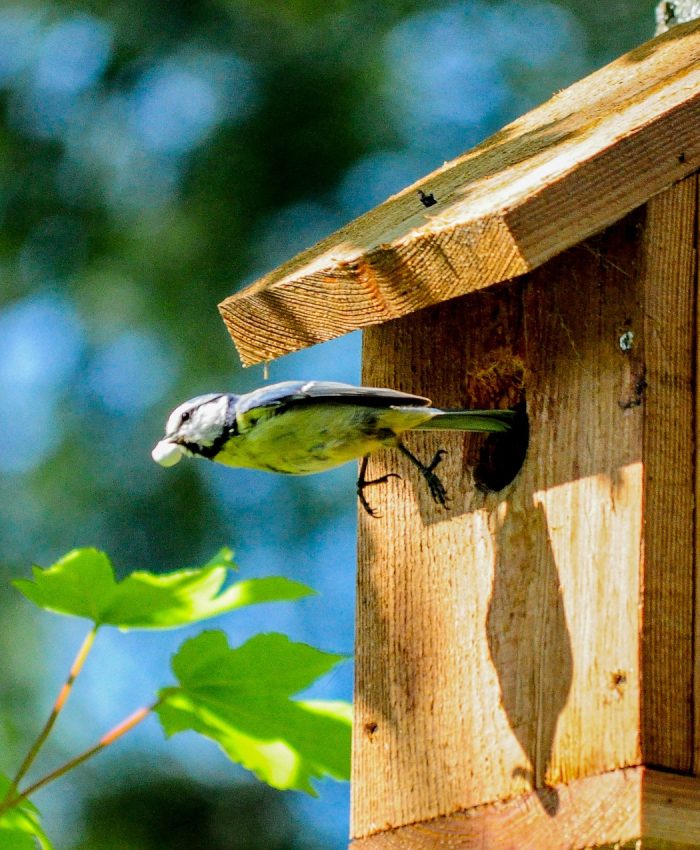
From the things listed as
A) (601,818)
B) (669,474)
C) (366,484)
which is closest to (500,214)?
(669,474)

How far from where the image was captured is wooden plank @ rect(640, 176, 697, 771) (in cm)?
206

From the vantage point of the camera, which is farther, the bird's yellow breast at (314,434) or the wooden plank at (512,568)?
the bird's yellow breast at (314,434)

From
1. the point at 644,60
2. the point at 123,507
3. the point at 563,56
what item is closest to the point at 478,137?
the point at 563,56

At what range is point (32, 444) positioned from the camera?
713 cm

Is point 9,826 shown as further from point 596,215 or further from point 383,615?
point 596,215

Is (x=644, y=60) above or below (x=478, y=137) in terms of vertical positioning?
below

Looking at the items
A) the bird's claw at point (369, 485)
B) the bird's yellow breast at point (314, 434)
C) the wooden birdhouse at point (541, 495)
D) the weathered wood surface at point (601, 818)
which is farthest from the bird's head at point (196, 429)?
the weathered wood surface at point (601, 818)

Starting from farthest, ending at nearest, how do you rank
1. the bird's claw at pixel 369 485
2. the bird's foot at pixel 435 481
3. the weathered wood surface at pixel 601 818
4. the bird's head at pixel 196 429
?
the bird's head at pixel 196 429, the bird's claw at pixel 369 485, the bird's foot at pixel 435 481, the weathered wood surface at pixel 601 818

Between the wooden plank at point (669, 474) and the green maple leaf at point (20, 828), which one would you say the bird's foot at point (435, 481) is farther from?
the green maple leaf at point (20, 828)

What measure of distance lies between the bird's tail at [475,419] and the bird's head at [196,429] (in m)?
0.58

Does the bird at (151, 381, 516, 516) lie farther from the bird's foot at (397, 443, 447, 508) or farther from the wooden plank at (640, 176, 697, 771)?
the wooden plank at (640, 176, 697, 771)

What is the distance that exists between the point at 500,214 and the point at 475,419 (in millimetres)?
547

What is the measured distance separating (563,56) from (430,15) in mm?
887

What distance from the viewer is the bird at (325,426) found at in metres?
2.53
